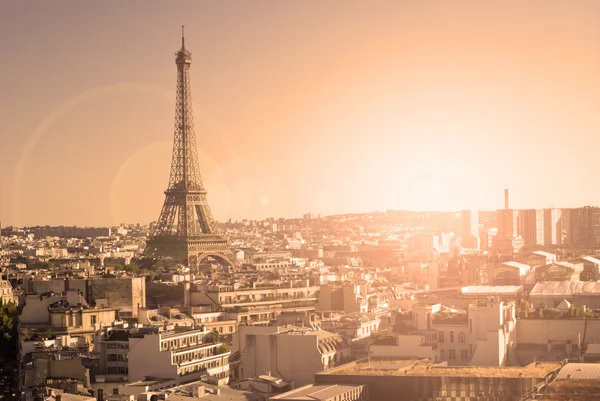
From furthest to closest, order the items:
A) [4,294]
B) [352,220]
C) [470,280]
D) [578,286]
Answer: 1. [352,220]
2. [470,280]
3. [4,294]
4. [578,286]

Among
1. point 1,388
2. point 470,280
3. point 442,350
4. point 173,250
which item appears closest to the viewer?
point 442,350

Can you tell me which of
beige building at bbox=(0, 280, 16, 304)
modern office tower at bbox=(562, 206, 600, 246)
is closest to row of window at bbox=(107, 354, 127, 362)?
beige building at bbox=(0, 280, 16, 304)

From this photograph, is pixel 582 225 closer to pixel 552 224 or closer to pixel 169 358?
pixel 552 224

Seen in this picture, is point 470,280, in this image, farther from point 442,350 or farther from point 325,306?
point 442,350

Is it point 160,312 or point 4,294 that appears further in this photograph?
point 4,294

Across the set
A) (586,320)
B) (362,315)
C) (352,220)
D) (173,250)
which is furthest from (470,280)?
(352,220)

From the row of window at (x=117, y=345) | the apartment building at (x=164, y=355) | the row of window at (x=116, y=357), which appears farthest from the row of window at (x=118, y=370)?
the row of window at (x=117, y=345)
